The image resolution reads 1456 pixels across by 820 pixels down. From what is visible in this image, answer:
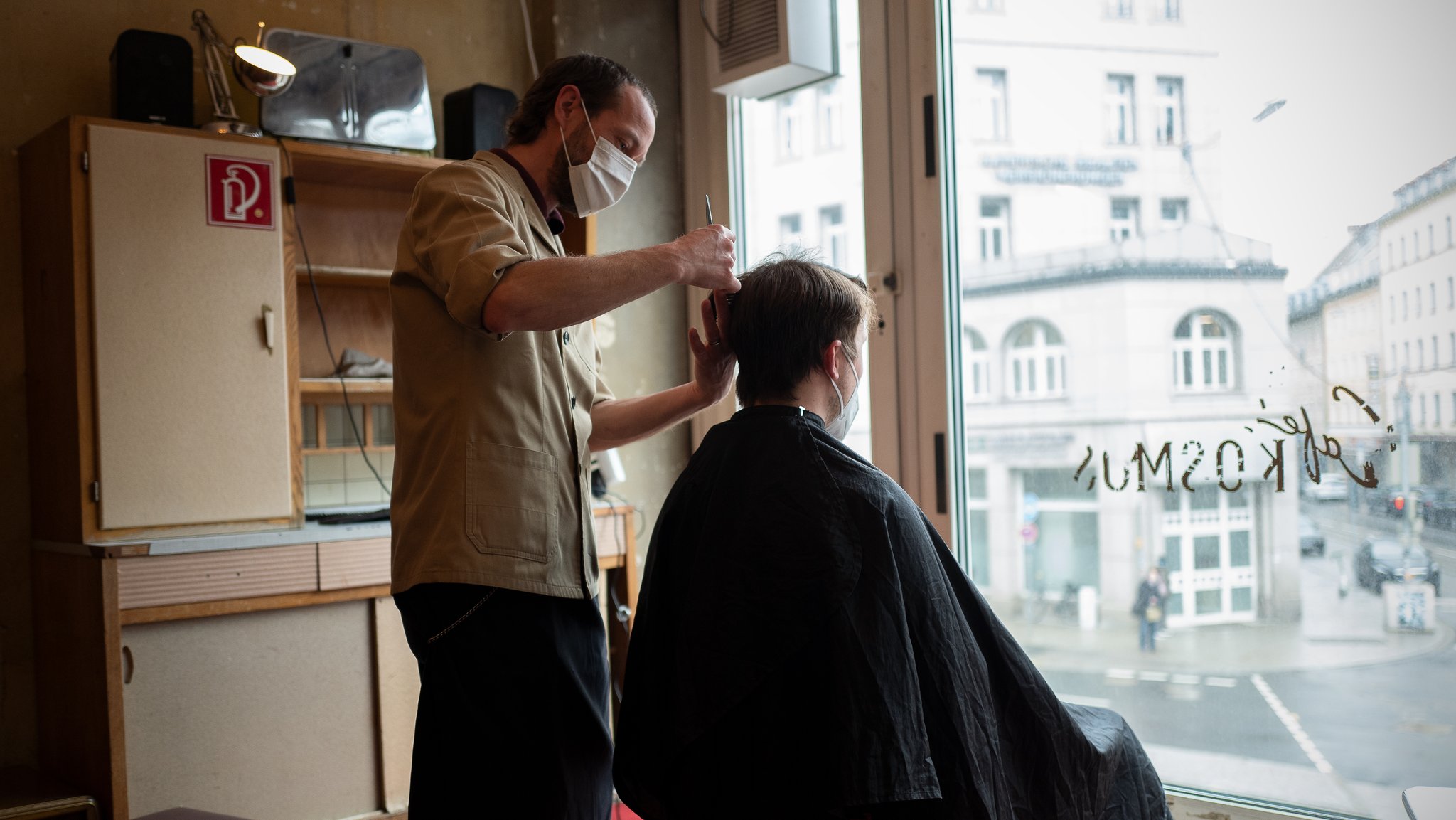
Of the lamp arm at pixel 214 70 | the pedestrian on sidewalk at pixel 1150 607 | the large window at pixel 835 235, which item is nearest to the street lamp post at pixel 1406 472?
the pedestrian on sidewalk at pixel 1150 607

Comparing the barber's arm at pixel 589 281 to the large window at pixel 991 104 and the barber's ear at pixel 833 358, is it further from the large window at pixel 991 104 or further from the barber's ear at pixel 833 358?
the large window at pixel 991 104

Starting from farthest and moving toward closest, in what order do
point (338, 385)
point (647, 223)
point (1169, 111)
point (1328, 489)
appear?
point (647, 223), point (338, 385), point (1169, 111), point (1328, 489)

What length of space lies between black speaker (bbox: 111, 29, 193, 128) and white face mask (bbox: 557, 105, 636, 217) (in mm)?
1553

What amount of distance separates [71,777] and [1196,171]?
3.10 meters

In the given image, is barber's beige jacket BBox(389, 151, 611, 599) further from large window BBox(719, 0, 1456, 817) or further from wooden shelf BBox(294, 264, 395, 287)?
wooden shelf BBox(294, 264, 395, 287)

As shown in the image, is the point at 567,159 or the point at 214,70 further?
the point at 214,70

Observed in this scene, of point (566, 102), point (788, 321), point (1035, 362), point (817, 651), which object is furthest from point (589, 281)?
point (1035, 362)

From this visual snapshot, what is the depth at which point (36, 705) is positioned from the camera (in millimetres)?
2734

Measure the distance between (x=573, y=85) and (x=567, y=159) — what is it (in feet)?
0.41

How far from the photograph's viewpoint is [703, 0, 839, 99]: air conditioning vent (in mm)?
2920

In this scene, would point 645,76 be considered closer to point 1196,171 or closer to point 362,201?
point 362,201

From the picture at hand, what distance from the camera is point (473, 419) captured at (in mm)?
1481

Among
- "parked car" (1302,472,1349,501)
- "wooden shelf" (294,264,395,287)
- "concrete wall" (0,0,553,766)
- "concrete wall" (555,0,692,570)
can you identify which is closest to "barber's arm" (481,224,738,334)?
"parked car" (1302,472,1349,501)

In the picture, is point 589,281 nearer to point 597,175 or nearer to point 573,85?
point 597,175
